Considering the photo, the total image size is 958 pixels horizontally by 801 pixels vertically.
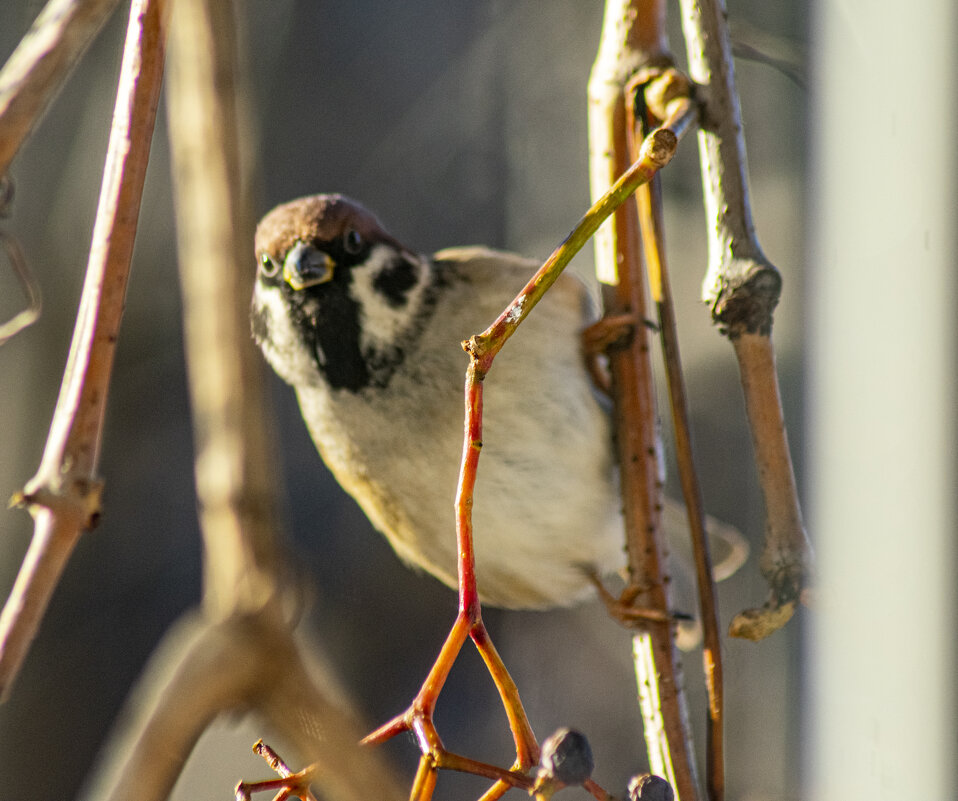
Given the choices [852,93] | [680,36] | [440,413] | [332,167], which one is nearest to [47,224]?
[332,167]

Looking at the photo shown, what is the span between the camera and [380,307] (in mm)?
874

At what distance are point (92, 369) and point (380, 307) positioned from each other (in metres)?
0.40

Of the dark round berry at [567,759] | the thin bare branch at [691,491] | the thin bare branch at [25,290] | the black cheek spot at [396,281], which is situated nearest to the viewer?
the dark round berry at [567,759]

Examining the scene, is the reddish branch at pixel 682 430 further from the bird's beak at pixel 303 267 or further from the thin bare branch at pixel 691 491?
the bird's beak at pixel 303 267

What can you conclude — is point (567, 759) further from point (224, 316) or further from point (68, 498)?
Result: point (224, 316)

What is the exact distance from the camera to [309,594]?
118cm

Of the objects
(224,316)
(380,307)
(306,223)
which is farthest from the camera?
(224,316)

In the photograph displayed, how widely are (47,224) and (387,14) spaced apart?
0.66 meters

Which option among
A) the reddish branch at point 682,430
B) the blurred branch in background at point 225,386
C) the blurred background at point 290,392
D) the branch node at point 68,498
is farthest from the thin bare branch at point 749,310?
the blurred branch in background at point 225,386

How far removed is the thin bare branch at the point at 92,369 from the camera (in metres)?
0.49

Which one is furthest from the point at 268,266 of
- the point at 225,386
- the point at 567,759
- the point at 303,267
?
the point at 567,759

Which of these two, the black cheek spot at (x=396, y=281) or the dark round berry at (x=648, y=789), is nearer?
the dark round berry at (x=648, y=789)

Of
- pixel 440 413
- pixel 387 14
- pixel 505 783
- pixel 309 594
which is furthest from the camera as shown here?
pixel 387 14

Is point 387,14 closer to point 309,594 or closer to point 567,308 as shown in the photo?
point 567,308
